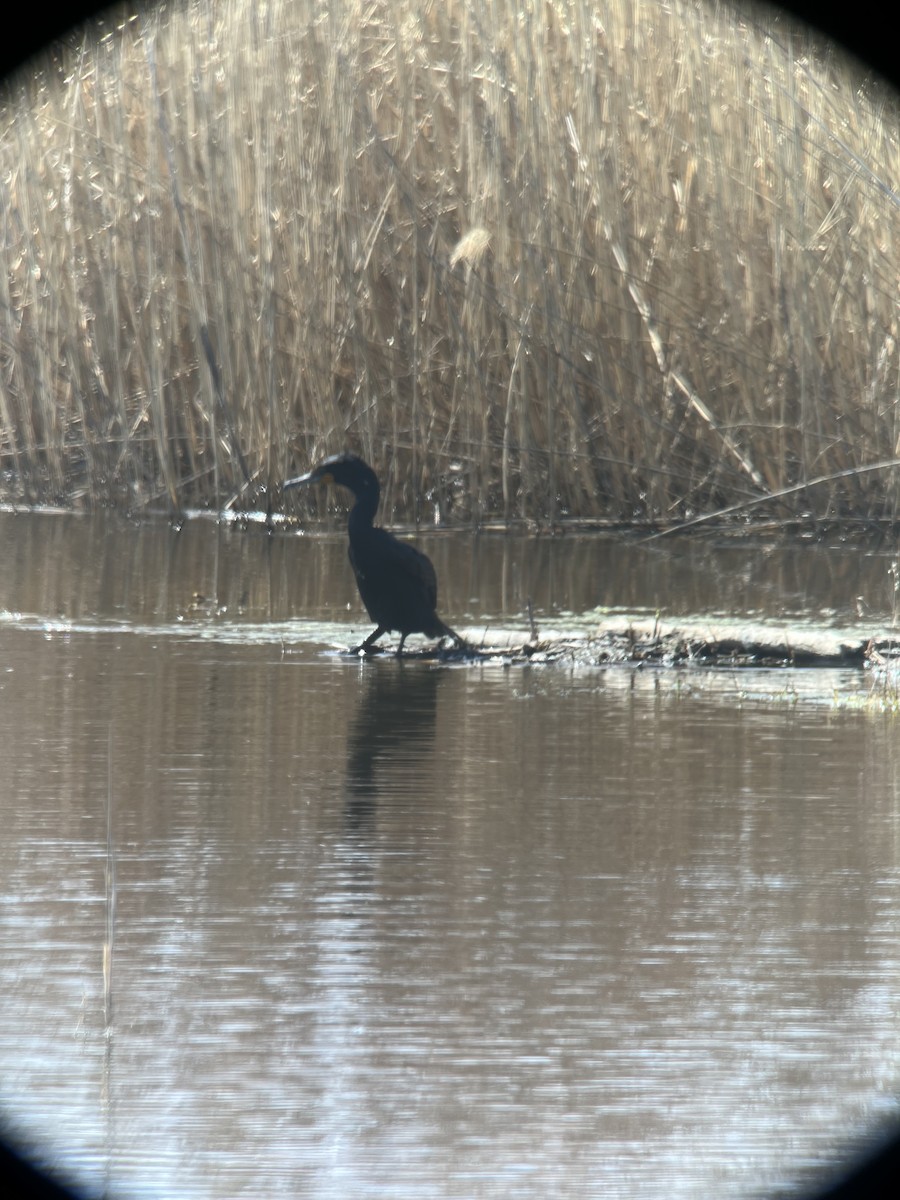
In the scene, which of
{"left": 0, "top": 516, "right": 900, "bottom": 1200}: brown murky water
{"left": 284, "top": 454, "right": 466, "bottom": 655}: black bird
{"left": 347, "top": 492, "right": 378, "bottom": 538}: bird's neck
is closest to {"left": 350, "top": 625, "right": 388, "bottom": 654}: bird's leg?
{"left": 284, "top": 454, "right": 466, "bottom": 655}: black bird

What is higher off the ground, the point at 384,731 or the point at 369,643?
the point at 369,643

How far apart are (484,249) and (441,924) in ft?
18.2

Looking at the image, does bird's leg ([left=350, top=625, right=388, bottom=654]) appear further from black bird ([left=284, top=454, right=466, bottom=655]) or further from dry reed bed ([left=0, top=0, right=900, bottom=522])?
dry reed bed ([left=0, top=0, right=900, bottom=522])

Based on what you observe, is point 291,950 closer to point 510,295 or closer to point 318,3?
point 510,295

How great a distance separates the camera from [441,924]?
3105 mm

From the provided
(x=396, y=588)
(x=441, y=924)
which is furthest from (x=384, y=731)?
(x=441, y=924)

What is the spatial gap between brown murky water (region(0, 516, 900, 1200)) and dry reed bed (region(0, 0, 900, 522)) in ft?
10.1

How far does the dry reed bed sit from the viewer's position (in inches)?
→ 324

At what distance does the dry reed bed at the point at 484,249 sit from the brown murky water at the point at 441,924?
309cm

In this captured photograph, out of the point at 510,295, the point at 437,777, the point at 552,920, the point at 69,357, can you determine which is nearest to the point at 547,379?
the point at 510,295

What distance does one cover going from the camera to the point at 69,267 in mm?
9609

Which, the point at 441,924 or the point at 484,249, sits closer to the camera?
the point at 441,924

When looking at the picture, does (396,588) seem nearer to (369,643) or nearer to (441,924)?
(369,643)

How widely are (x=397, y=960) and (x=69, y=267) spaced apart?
7251mm
